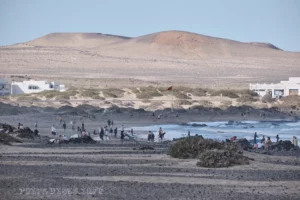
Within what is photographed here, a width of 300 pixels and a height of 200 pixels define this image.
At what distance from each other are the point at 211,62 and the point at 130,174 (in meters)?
154

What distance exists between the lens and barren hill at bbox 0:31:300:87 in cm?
13325

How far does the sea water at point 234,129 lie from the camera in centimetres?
4397

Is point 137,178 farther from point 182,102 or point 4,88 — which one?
point 4,88

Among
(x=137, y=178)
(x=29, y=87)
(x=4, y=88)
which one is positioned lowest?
(x=137, y=178)

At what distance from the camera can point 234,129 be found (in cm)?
5000

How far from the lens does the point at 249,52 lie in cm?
19475

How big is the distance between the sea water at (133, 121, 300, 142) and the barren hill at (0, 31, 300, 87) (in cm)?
5731

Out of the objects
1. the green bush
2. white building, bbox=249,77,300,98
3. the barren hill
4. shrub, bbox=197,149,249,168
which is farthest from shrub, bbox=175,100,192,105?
shrub, bbox=197,149,249,168

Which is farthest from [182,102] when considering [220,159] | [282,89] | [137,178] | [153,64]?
[153,64]

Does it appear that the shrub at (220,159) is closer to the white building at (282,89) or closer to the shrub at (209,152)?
the shrub at (209,152)

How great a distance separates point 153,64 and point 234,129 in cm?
11081

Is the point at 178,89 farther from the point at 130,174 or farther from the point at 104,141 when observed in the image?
Answer: the point at 130,174

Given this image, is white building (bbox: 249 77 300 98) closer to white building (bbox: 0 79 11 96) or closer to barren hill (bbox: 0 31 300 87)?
barren hill (bbox: 0 31 300 87)

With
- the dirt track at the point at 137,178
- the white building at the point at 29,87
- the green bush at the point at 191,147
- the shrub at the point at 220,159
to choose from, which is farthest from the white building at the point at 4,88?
the shrub at the point at 220,159
